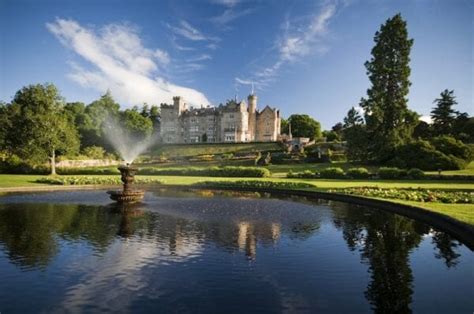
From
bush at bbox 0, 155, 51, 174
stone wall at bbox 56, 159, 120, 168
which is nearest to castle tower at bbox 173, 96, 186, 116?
stone wall at bbox 56, 159, 120, 168

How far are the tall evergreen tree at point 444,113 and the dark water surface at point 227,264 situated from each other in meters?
73.7

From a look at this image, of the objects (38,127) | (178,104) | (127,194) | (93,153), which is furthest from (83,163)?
(178,104)

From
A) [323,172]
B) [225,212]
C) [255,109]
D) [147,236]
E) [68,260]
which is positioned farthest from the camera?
[255,109]

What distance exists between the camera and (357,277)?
9.64 meters

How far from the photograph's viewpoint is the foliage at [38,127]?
49875 millimetres

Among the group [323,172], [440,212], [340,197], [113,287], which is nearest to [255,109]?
→ [323,172]

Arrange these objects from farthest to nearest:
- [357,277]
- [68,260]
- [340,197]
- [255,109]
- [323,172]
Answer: [255,109]
[323,172]
[340,197]
[68,260]
[357,277]

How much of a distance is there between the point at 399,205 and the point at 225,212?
376 inches

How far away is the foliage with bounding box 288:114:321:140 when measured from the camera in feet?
429

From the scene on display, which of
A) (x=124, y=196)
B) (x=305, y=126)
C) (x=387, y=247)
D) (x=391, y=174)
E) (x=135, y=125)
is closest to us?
(x=387, y=247)

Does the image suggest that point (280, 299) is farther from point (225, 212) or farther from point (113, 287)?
point (225, 212)

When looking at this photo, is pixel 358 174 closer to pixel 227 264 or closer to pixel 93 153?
pixel 227 264

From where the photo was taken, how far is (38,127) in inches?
1972

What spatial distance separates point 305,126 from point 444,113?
53.4 m
